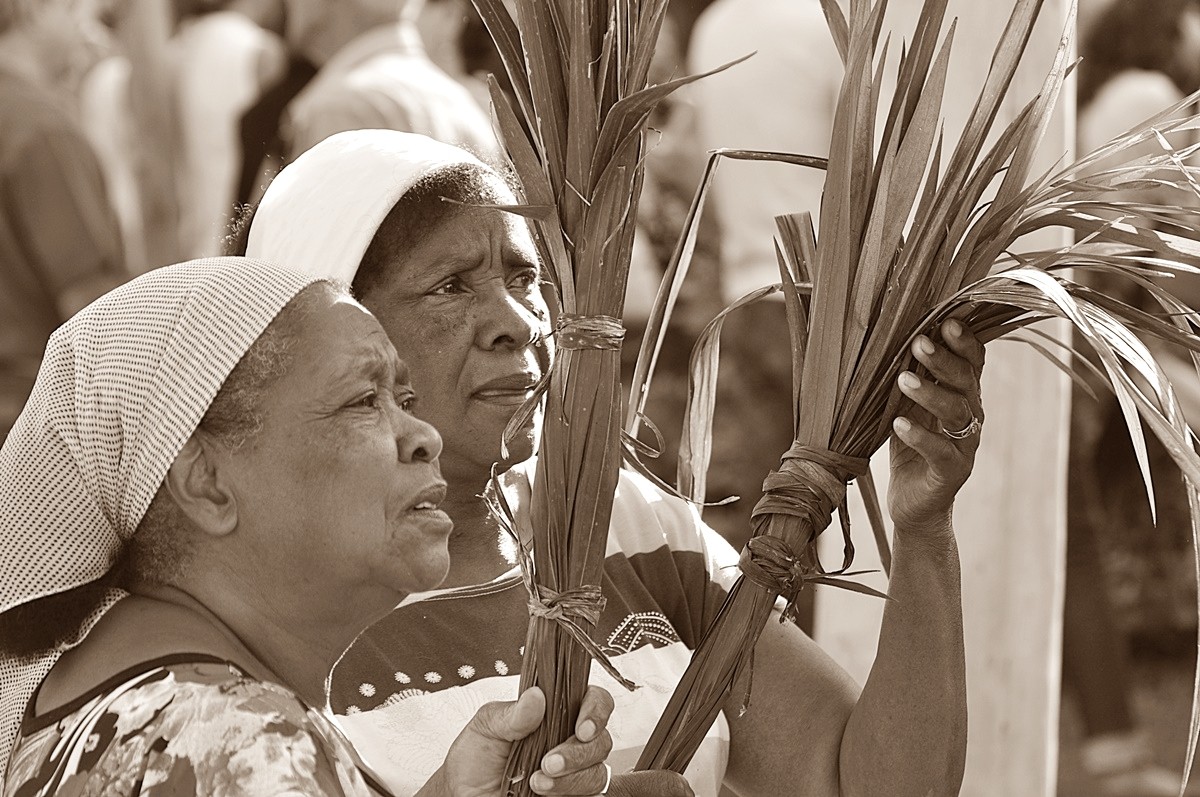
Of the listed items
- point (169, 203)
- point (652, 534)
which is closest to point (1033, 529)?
point (652, 534)

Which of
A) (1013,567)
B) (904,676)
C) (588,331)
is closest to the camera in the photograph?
(588,331)

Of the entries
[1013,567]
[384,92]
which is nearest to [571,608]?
[1013,567]

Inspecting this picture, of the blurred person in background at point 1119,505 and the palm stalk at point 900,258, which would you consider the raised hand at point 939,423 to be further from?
the blurred person in background at point 1119,505

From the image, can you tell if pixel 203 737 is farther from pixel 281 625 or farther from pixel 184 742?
pixel 281 625

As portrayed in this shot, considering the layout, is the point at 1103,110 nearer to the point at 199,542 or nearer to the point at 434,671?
the point at 434,671

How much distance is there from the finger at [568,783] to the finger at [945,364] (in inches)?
24.2

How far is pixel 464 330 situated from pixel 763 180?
9.41 ft

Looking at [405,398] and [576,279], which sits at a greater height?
[576,279]

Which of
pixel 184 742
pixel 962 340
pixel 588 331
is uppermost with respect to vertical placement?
pixel 962 340

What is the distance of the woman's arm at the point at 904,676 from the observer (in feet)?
6.54

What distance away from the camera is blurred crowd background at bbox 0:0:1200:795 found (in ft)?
16.5

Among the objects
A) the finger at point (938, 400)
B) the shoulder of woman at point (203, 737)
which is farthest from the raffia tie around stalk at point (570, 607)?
the finger at point (938, 400)

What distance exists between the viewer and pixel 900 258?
203 centimetres

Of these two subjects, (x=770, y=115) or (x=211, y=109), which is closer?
(x=770, y=115)
